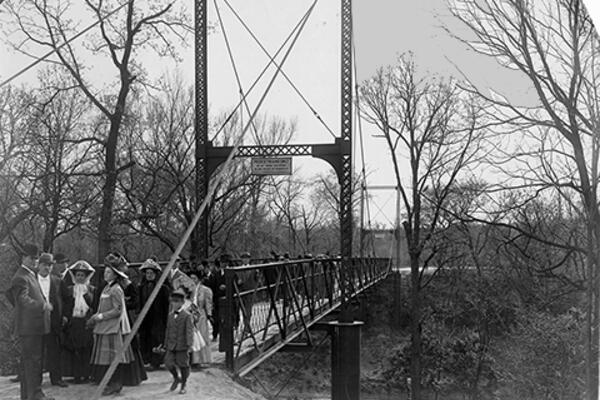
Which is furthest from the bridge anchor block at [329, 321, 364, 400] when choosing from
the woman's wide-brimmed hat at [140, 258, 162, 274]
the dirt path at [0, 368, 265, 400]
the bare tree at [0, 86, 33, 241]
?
the bare tree at [0, 86, 33, 241]

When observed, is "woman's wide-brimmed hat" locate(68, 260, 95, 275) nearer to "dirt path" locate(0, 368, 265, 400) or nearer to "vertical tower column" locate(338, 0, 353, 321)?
"dirt path" locate(0, 368, 265, 400)

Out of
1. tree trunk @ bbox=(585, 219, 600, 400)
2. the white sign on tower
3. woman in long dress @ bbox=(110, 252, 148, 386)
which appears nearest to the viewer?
tree trunk @ bbox=(585, 219, 600, 400)

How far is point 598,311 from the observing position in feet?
8.11

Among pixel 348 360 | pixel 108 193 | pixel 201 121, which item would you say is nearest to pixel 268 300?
pixel 348 360

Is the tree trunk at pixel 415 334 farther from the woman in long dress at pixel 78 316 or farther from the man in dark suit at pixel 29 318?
the man in dark suit at pixel 29 318

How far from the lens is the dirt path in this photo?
8.61 feet

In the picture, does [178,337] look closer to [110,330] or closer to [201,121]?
[110,330]

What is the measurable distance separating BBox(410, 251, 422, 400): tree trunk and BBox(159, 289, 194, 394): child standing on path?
1466mm

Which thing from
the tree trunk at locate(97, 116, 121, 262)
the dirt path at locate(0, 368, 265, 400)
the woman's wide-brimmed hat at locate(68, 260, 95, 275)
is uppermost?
the tree trunk at locate(97, 116, 121, 262)

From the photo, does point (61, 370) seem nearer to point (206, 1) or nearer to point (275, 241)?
point (275, 241)

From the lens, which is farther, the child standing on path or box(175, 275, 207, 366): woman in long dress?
box(175, 275, 207, 366): woman in long dress

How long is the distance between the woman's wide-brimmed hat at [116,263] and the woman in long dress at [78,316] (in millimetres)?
112

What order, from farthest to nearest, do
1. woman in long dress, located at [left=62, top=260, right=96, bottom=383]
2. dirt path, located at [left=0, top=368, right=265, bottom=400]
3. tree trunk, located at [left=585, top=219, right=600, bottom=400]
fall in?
1. woman in long dress, located at [left=62, top=260, right=96, bottom=383]
2. dirt path, located at [left=0, top=368, right=265, bottom=400]
3. tree trunk, located at [left=585, top=219, right=600, bottom=400]

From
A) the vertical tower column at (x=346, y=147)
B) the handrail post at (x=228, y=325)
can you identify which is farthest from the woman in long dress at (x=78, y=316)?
the vertical tower column at (x=346, y=147)
